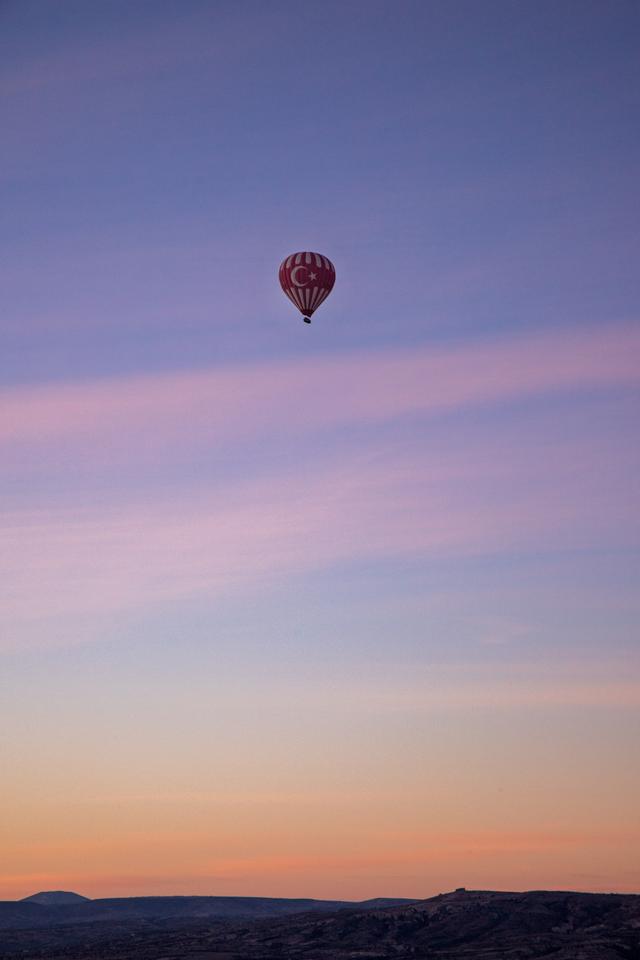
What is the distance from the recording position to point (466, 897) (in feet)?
633

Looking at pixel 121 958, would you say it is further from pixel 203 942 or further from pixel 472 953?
pixel 472 953

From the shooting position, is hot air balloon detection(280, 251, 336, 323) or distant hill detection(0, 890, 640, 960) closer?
hot air balloon detection(280, 251, 336, 323)

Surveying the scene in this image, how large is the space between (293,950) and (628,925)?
47.5 m

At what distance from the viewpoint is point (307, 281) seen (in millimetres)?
121000

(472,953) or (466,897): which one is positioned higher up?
(466,897)

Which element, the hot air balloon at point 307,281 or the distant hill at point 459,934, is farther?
the distant hill at point 459,934

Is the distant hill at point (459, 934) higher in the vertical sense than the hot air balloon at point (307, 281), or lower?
lower

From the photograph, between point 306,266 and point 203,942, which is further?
point 203,942

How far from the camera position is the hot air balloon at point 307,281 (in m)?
121

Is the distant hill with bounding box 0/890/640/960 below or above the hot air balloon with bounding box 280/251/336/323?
below

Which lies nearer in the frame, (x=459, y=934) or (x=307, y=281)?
(x=307, y=281)

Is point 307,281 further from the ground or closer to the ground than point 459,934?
further from the ground

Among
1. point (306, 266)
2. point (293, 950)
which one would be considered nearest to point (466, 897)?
point (293, 950)

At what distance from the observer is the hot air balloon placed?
120938 millimetres
